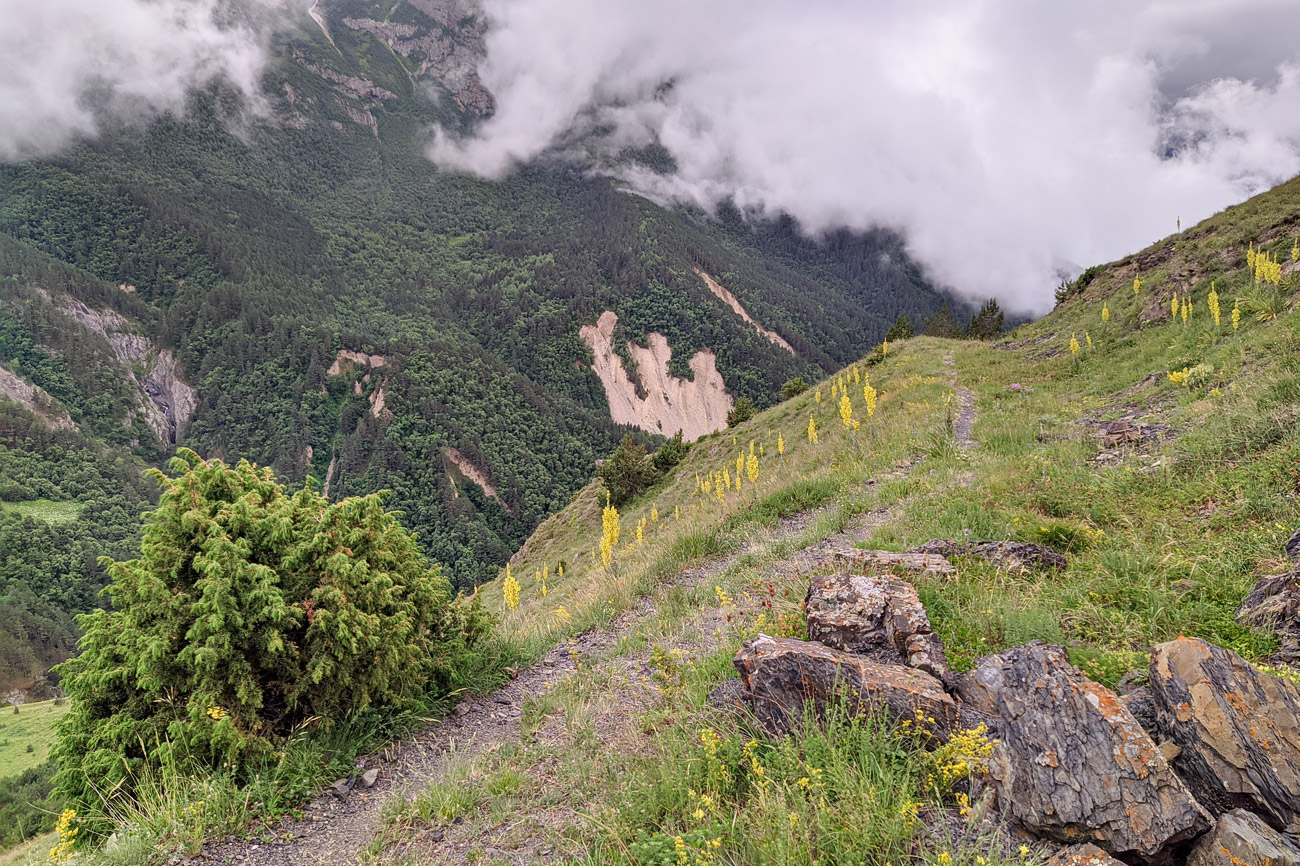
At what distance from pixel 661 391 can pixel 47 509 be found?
149474 mm

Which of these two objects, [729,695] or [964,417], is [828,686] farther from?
[964,417]

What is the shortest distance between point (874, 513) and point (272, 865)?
792cm

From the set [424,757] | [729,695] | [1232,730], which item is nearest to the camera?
[1232,730]

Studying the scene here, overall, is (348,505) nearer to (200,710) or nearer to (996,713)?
(200,710)

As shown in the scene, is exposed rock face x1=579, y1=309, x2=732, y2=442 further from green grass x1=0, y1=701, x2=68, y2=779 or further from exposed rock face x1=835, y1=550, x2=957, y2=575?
exposed rock face x1=835, y1=550, x2=957, y2=575

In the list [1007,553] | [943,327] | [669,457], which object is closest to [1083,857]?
[1007,553]

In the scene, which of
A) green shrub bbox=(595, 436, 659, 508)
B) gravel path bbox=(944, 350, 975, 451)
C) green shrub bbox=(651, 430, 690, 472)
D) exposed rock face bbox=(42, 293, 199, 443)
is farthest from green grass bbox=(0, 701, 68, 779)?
exposed rock face bbox=(42, 293, 199, 443)

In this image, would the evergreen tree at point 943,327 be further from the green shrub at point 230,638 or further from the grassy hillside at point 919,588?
the green shrub at point 230,638

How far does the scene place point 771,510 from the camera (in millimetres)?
10203

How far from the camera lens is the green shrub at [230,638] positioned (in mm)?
3979

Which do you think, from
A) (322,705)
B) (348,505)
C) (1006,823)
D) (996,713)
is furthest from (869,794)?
(348,505)

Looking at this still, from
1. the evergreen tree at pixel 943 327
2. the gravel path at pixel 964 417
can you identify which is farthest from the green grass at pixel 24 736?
the evergreen tree at pixel 943 327

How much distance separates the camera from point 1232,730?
2301 mm

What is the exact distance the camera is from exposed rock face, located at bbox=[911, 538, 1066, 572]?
195 inches
